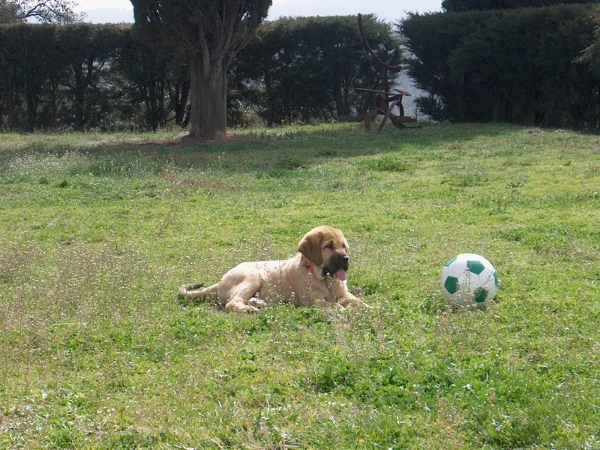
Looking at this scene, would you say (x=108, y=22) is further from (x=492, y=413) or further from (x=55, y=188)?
(x=492, y=413)

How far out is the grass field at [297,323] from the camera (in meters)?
4.30

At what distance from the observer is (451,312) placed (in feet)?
20.1

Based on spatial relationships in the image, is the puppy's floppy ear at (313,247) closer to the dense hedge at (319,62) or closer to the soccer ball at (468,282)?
the soccer ball at (468,282)

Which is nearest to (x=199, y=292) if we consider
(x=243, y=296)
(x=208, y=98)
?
(x=243, y=296)

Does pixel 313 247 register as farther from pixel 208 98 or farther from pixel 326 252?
pixel 208 98

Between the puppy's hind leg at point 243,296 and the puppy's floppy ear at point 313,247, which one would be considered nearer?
the puppy's hind leg at point 243,296

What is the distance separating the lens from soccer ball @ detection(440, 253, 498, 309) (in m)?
6.35

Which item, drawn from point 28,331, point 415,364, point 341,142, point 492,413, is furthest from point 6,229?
point 341,142

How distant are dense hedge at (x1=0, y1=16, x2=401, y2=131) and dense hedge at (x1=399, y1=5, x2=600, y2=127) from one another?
7.57ft

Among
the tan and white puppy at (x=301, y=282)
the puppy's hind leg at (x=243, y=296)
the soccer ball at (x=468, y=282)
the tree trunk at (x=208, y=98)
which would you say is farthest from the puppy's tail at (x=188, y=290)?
the tree trunk at (x=208, y=98)

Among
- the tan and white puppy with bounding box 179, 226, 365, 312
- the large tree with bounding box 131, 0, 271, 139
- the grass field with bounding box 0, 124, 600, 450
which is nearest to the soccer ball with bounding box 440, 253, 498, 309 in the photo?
the grass field with bounding box 0, 124, 600, 450

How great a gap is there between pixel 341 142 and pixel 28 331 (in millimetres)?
14724

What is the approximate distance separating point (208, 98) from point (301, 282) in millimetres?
15588

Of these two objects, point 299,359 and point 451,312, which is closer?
point 299,359
